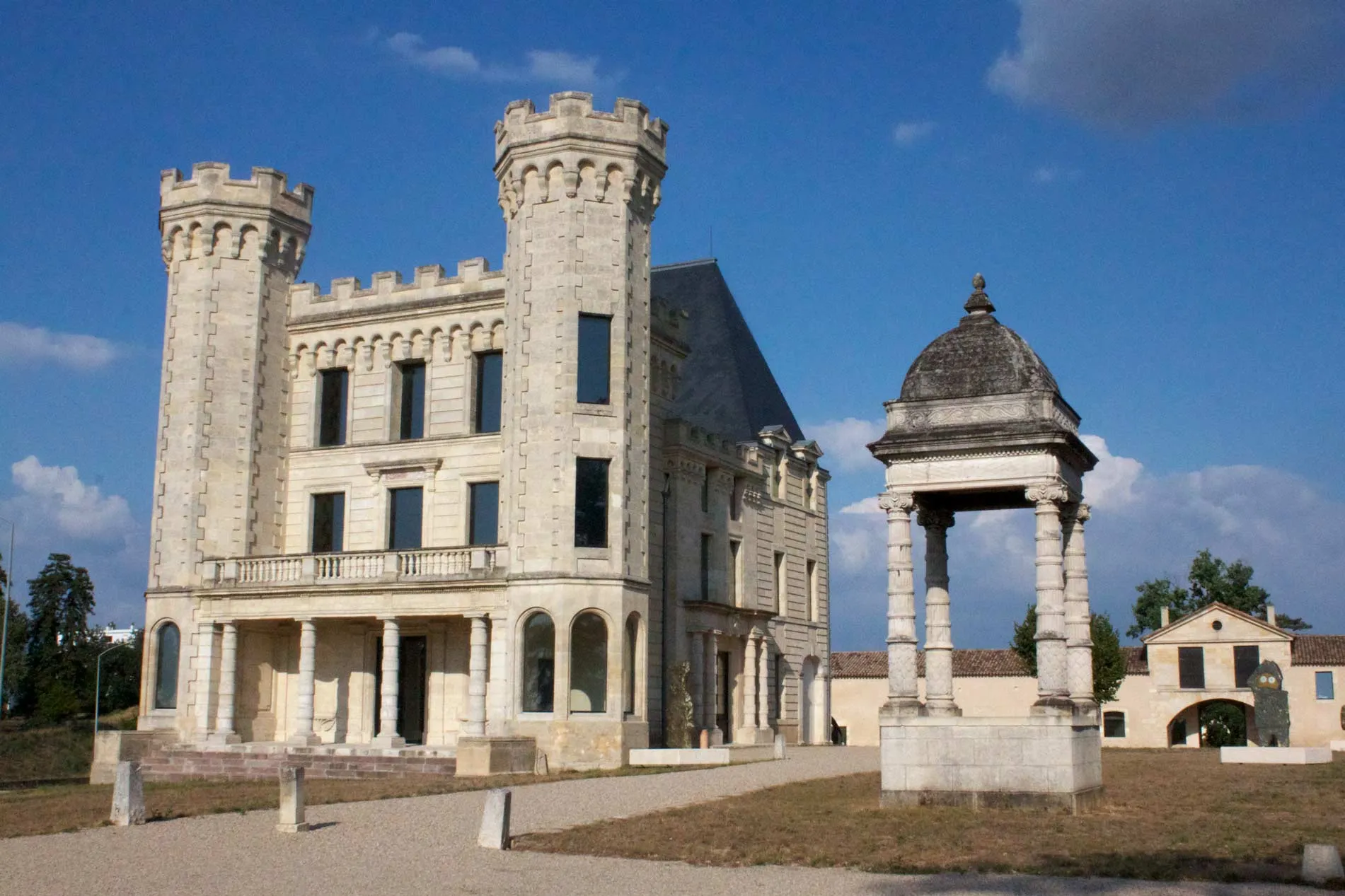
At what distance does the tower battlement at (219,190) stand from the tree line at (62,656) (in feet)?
129

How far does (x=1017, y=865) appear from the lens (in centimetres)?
1290

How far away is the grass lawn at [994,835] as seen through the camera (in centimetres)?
1304

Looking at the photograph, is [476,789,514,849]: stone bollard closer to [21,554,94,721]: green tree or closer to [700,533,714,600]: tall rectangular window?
[700,533,714,600]: tall rectangular window

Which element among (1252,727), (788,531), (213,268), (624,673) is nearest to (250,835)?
(624,673)

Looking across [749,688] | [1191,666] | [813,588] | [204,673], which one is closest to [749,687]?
[749,688]

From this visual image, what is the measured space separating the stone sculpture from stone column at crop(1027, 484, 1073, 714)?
2302 cm

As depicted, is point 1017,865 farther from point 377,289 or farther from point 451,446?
point 377,289

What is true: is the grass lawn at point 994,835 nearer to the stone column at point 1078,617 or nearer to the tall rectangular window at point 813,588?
the stone column at point 1078,617

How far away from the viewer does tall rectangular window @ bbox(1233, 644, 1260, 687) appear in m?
61.6

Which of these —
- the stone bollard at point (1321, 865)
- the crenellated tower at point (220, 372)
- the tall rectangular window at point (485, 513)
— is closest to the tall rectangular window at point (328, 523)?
the crenellated tower at point (220, 372)

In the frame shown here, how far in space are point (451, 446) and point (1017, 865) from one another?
1003 inches

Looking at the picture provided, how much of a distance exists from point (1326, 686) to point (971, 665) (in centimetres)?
1533

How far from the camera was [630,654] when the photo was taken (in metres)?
32.7

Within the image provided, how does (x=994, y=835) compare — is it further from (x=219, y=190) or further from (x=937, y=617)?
(x=219, y=190)
